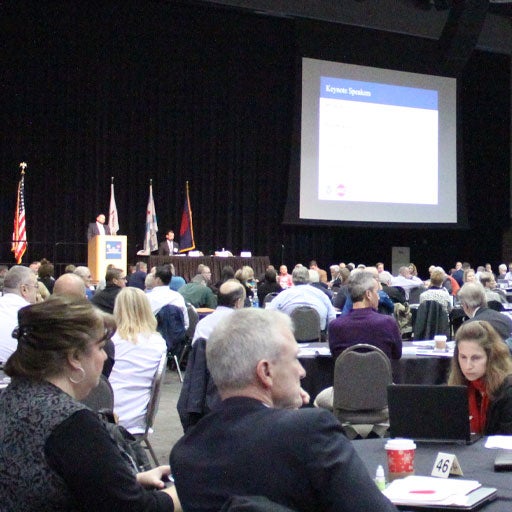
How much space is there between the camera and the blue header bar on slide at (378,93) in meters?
17.1

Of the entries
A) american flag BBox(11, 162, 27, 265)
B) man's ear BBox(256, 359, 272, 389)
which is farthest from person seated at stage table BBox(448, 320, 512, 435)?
american flag BBox(11, 162, 27, 265)

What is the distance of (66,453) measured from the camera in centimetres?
202

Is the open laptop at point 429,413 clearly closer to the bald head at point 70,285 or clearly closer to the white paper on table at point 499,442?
the white paper on table at point 499,442

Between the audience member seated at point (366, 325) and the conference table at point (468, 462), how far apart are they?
2413 mm

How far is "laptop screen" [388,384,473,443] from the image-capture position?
317 cm

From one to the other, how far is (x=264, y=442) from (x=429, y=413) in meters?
1.59

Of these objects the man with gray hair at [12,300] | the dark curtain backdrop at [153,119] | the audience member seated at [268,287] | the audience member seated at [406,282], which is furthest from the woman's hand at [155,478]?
the dark curtain backdrop at [153,119]

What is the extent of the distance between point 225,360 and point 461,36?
46.0 ft

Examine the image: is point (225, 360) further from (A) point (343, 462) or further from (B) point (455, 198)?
(B) point (455, 198)

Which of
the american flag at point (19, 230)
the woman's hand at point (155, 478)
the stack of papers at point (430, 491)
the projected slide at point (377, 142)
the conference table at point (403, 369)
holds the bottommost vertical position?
the conference table at point (403, 369)

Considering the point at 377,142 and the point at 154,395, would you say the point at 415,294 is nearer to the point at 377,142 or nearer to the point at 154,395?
the point at 377,142

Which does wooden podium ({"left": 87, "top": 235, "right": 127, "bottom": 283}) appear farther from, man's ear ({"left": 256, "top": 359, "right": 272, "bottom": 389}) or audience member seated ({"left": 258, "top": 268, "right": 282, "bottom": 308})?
man's ear ({"left": 256, "top": 359, "right": 272, "bottom": 389})

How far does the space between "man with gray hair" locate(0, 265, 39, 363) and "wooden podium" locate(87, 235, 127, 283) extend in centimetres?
827

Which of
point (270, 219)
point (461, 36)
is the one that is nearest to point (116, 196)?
point (270, 219)
